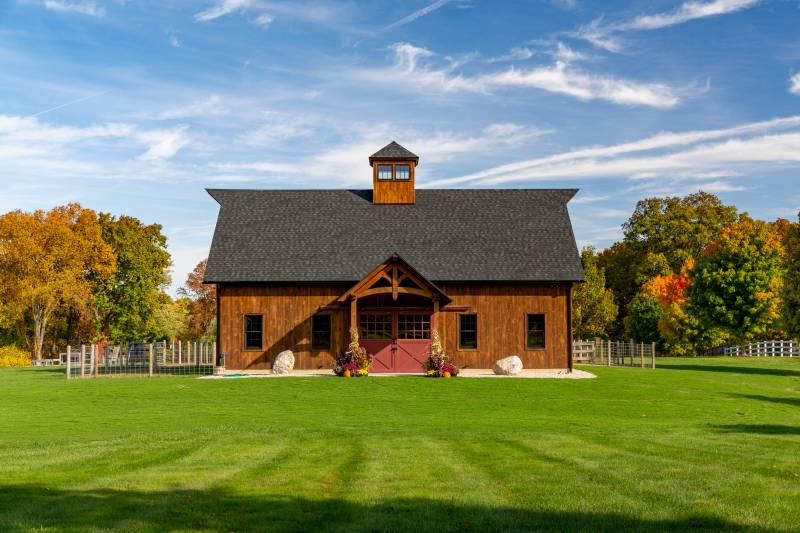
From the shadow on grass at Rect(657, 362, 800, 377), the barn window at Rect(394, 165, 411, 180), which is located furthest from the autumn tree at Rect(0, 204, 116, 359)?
the shadow on grass at Rect(657, 362, 800, 377)

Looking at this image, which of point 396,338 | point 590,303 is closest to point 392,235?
point 396,338

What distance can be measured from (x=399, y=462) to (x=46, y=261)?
50.5 m

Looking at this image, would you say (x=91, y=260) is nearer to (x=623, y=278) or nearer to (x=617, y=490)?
(x=623, y=278)

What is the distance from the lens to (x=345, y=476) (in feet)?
35.1

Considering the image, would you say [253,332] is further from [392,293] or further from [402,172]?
[402,172]

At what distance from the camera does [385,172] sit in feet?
131

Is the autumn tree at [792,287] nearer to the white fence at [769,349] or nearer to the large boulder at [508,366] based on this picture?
the large boulder at [508,366]

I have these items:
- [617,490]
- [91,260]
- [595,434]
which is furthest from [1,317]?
[617,490]

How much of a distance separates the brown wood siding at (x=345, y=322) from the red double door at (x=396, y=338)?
1.08 meters

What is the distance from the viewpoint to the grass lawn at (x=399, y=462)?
328 inches

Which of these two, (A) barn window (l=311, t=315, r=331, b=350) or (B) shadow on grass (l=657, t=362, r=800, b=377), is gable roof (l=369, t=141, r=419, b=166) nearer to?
(A) barn window (l=311, t=315, r=331, b=350)

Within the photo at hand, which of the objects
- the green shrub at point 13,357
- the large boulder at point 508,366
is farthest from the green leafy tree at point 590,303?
the green shrub at point 13,357

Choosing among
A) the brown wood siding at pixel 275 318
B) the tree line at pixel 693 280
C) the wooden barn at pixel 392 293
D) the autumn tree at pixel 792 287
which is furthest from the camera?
the tree line at pixel 693 280

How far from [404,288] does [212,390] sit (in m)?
9.54
